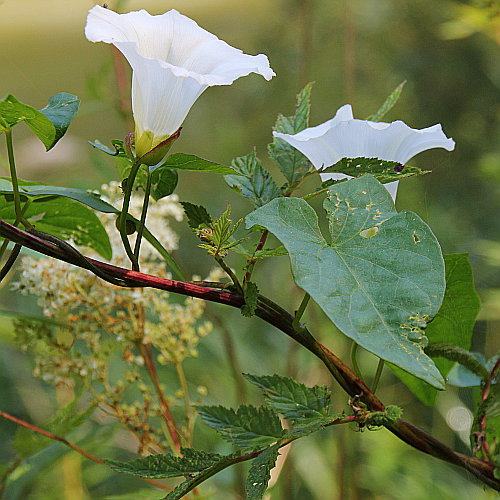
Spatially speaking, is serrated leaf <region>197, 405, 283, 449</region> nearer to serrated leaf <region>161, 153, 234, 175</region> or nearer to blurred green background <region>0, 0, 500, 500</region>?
serrated leaf <region>161, 153, 234, 175</region>

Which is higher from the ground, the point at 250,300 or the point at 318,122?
the point at 318,122

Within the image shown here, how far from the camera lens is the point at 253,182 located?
18 centimetres

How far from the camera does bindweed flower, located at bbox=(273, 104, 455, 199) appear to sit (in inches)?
6.6

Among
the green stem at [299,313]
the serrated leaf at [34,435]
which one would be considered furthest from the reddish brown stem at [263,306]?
the serrated leaf at [34,435]

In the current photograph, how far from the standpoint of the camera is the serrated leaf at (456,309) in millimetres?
202

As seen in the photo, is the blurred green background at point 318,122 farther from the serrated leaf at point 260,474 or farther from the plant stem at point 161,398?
the serrated leaf at point 260,474

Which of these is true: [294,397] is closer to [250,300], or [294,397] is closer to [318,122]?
[250,300]

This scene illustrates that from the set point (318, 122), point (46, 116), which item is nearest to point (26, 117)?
point (46, 116)

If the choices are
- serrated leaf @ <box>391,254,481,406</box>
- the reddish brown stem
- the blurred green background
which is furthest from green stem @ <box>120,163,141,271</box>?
the blurred green background

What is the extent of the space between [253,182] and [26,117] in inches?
2.8

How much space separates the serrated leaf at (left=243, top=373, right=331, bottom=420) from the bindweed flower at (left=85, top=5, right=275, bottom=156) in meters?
0.08

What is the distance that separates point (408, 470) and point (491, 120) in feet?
1.68

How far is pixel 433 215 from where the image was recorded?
760 millimetres

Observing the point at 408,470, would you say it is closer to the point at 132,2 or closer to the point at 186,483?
the point at 186,483
